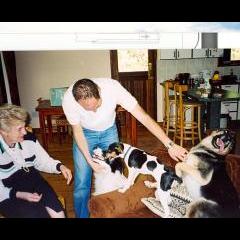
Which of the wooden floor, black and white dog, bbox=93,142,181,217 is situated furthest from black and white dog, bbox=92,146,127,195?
the wooden floor

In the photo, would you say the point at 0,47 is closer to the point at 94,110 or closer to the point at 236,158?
the point at 94,110

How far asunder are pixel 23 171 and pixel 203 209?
0.76 metres

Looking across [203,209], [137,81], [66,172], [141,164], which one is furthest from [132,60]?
[203,209]

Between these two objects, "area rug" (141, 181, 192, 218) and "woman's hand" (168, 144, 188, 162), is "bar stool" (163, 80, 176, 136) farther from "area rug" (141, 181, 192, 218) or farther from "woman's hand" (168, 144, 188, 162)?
"area rug" (141, 181, 192, 218)

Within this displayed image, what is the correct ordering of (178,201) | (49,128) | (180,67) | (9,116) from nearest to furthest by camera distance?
(9,116), (178,201), (49,128), (180,67)

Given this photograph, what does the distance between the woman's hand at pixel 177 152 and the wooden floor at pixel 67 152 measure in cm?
5

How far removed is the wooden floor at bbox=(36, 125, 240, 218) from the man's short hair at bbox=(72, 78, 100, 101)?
0.22m

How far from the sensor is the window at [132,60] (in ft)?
3.87

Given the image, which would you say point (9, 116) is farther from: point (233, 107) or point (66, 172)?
point (233, 107)

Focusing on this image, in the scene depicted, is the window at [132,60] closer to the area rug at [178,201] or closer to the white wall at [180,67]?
the white wall at [180,67]

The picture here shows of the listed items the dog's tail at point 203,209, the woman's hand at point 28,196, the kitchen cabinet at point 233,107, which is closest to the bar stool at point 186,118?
the kitchen cabinet at point 233,107

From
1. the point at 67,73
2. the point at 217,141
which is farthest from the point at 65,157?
the point at 217,141

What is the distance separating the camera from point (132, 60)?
1255 mm
